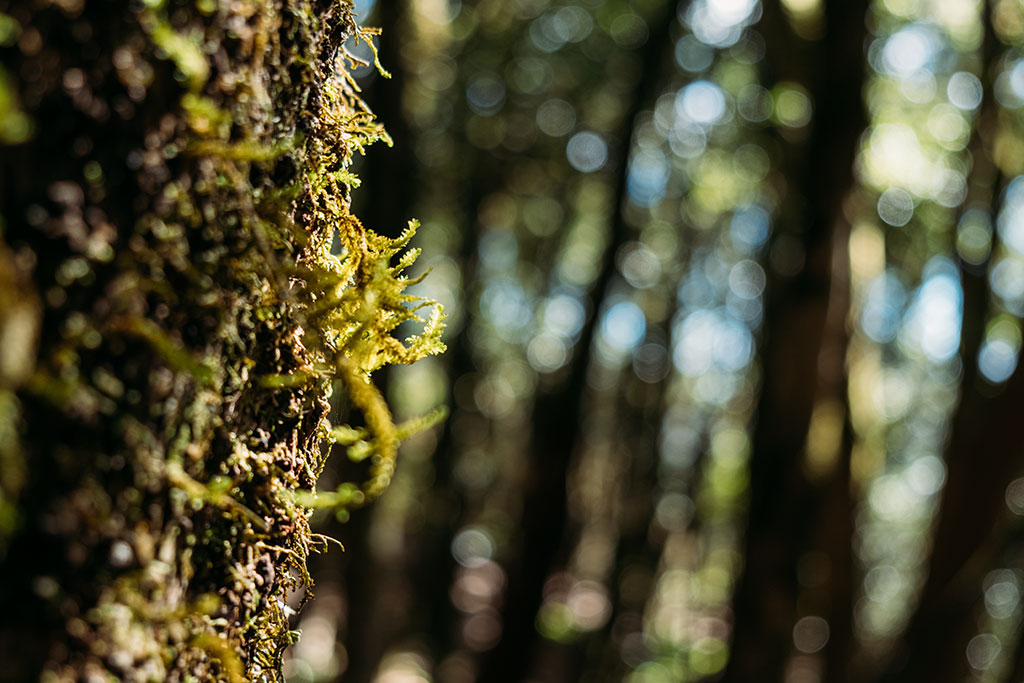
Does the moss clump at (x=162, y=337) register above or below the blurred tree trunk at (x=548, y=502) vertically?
above

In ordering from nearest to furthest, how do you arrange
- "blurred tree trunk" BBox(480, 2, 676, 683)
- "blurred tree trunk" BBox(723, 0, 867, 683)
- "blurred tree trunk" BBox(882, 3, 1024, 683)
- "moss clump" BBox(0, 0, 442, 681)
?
"moss clump" BBox(0, 0, 442, 681), "blurred tree trunk" BBox(882, 3, 1024, 683), "blurred tree trunk" BBox(723, 0, 867, 683), "blurred tree trunk" BBox(480, 2, 676, 683)

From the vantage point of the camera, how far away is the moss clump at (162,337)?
0.80m

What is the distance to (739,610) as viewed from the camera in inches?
206

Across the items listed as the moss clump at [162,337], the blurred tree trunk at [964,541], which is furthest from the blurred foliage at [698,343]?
the moss clump at [162,337]

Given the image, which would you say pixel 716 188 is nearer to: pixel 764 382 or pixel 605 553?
pixel 764 382

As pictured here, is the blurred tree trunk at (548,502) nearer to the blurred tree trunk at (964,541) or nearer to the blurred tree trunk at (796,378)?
the blurred tree trunk at (796,378)

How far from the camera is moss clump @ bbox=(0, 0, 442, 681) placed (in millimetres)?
803

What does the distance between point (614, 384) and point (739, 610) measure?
1419 centimetres

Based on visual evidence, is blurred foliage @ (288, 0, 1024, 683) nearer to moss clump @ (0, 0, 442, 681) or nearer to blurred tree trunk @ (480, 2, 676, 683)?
blurred tree trunk @ (480, 2, 676, 683)

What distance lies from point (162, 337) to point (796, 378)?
502 centimetres

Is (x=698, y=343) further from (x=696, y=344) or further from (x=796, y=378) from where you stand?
(x=796, y=378)

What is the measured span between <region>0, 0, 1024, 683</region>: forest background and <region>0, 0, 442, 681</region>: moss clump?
183 millimetres

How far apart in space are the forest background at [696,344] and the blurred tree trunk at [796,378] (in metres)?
0.02

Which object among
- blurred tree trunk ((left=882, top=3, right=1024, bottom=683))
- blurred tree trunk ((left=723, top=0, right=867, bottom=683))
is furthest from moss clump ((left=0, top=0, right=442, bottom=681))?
blurred tree trunk ((left=882, top=3, right=1024, bottom=683))
